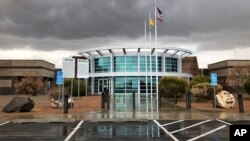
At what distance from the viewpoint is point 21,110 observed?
22516 mm

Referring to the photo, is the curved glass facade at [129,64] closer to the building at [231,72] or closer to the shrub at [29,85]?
the building at [231,72]

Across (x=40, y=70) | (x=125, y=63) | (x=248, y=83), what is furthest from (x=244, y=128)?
(x=40, y=70)

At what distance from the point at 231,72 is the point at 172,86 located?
15.1 metres

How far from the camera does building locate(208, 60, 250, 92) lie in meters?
46.5

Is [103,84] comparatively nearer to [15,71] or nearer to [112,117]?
[15,71]

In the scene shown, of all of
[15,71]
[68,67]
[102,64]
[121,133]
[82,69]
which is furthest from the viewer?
[15,71]

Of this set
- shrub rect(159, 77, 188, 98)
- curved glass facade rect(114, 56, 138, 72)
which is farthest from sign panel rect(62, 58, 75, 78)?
curved glass facade rect(114, 56, 138, 72)

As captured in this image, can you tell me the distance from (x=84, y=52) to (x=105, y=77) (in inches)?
259

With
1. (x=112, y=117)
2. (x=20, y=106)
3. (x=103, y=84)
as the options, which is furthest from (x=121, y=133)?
→ (x=103, y=84)

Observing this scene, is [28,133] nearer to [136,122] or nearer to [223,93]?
[136,122]

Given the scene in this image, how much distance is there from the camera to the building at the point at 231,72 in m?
46.5

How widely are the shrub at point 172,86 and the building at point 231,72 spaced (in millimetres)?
10202

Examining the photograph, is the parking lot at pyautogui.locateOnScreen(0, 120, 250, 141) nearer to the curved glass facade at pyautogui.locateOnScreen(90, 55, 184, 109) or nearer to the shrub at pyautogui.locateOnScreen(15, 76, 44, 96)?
the shrub at pyautogui.locateOnScreen(15, 76, 44, 96)

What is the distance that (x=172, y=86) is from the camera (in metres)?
40.1
